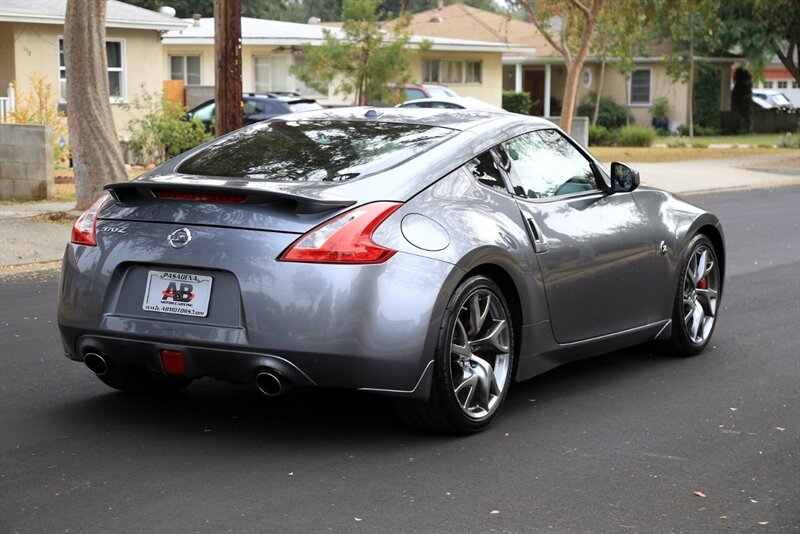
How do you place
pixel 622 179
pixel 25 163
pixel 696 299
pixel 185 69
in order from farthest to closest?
pixel 185 69, pixel 25 163, pixel 696 299, pixel 622 179

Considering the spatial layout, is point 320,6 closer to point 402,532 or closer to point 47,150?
point 47,150

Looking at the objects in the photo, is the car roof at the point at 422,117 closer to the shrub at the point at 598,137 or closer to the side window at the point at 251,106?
the side window at the point at 251,106

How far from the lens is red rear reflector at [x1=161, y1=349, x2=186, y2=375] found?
540 cm

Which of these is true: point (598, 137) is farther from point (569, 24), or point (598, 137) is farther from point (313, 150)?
point (313, 150)

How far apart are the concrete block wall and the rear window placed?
36.5 feet

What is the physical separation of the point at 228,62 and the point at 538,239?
917cm

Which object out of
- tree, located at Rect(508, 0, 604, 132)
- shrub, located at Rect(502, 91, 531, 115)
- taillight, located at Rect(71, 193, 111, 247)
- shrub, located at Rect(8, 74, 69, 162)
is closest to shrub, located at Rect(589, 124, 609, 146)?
shrub, located at Rect(502, 91, 531, 115)

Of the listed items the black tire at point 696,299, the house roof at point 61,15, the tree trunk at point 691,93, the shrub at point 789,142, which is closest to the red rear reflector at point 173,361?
the black tire at point 696,299

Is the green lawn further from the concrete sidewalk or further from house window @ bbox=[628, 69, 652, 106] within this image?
the concrete sidewalk

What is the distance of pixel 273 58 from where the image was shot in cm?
3950

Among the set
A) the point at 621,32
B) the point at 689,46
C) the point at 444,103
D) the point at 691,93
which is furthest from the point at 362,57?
the point at 689,46

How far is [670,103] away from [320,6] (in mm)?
40786

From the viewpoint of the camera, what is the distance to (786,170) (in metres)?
31.0

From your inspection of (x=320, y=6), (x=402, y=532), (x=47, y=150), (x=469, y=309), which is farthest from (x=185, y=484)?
(x=320, y=6)
